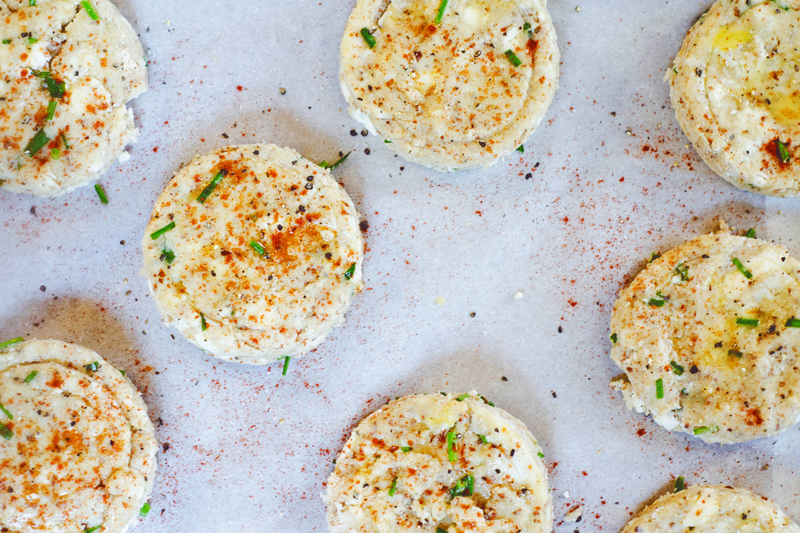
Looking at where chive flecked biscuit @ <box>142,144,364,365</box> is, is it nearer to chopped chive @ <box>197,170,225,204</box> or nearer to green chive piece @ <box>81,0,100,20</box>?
chopped chive @ <box>197,170,225,204</box>

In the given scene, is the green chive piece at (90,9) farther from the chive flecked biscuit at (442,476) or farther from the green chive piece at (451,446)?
the green chive piece at (451,446)

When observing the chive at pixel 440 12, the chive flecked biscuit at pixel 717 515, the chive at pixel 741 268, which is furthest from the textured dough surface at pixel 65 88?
the chive flecked biscuit at pixel 717 515

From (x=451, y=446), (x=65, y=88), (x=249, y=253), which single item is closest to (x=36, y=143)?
(x=65, y=88)

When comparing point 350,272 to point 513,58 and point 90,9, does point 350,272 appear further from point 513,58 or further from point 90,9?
point 90,9

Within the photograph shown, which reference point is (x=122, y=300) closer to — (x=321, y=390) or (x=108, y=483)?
(x=108, y=483)

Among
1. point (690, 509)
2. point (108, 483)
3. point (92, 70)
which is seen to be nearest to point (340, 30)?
point (92, 70)

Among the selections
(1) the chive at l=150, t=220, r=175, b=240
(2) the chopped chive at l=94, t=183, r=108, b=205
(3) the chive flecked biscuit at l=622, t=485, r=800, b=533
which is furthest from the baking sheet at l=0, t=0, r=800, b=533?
(1) the chive at l=150, t=220, r=175, b=240

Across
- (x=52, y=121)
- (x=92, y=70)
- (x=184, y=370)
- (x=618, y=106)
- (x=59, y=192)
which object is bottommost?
(x=184, y=370)
